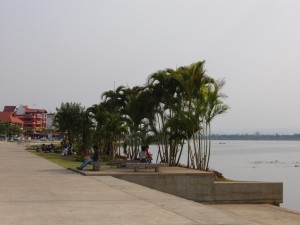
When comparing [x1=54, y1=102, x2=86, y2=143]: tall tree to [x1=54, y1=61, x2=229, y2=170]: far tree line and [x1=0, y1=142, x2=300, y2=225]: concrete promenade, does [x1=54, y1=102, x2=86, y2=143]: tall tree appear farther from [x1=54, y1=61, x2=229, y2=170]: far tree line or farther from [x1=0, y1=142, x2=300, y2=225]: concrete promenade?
[x1=0, y1=142, x2=300, y2=225]: concrete promenade

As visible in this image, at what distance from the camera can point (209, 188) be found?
1852 cm

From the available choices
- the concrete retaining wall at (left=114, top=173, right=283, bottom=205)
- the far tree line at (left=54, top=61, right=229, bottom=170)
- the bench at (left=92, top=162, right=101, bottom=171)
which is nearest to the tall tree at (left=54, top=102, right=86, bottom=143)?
the far tree line at (left=54, top=61, right=229, bottom=170)

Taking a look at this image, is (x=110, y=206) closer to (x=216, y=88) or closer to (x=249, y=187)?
(x=249, y=187)

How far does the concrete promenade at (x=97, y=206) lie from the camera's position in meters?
8.94

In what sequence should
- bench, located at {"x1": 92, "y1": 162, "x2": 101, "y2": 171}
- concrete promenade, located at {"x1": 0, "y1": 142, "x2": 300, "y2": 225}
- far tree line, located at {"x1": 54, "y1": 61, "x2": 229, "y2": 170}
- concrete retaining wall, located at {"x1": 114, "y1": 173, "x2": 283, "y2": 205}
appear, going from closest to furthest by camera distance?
1. concrete promenade, located at {"x1": 0, "y1": 142, "x2": 300, "y2": 225}
2. concrete retaining wall, located at {"x1": 114, "y1": 173, "x2": 283, "y2": 205}
3. bench, located at {"x1": 92, "y1": 162, "x2": 101, "y2": 171}
4. far tree line, located at {"x1": 54, "y1": 61, "x2": 229, "y2": 170}

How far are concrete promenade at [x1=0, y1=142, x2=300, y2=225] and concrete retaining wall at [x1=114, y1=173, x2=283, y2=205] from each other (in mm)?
2202

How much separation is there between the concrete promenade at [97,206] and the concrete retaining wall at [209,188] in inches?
86.7

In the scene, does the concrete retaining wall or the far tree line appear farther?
the far tree line

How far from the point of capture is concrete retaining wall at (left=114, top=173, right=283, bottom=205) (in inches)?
699

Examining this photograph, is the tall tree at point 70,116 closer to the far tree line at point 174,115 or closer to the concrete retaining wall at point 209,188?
the far tree line at point 174,115

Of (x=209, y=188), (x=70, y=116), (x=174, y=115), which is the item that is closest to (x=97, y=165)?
(x=209, y=188)

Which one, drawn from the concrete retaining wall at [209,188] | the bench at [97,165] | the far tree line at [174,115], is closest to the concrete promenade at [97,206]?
the concrete retaining wall at [209,188]

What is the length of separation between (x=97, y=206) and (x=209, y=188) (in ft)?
28.2

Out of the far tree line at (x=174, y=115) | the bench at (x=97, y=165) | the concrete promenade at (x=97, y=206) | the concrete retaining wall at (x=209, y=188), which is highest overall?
the far tree line at (x=174, y=115)
